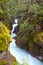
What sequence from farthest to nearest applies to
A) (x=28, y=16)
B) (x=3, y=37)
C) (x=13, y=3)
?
(x=13, y=3)
(x=28, y=16)
(x=3, y=37)

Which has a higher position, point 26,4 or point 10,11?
point 26,4

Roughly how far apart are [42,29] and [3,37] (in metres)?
14.0

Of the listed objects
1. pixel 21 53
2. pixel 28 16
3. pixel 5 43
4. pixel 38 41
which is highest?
pixel 5 43

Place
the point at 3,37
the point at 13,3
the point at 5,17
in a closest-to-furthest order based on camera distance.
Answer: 1. the point at 3,37
2. the point at 5,17
3. the point at 13,3

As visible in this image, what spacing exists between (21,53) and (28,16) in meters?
5.36

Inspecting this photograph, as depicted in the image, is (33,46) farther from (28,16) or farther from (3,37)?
(3,37)

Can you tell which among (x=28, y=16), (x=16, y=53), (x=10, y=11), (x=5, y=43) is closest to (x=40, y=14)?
(x=28, y=16)

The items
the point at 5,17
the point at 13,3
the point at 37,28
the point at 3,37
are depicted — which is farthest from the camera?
the point at 13,3

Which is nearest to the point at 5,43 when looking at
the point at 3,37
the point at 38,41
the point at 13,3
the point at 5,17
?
the point at 3,37

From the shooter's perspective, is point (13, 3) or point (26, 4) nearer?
point (26, 4)

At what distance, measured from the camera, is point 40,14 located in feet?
74.3

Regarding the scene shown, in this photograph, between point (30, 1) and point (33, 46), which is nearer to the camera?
point (33, 46)

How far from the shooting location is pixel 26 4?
24.4 metres

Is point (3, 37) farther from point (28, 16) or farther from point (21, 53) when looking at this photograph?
point (28, 16)
